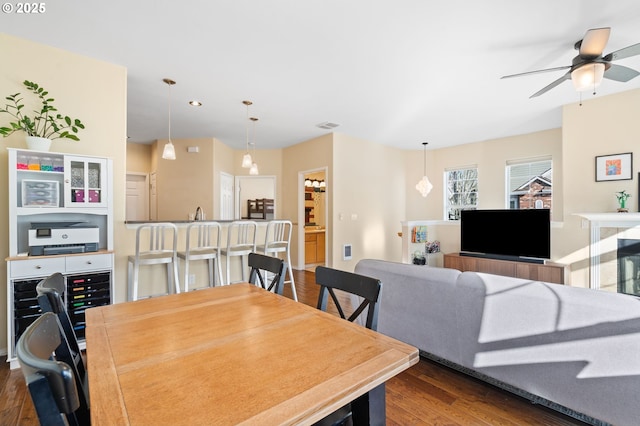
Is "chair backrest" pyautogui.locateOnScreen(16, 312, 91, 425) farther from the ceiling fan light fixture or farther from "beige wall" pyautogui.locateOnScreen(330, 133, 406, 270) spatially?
"beige wall" pyautogui.locateOnScreen(330, 133, 406, 270)

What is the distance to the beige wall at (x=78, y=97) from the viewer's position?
2.49 m

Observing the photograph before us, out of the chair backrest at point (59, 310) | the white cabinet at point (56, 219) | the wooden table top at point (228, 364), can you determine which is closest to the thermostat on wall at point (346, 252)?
the white cabinet at point (56, 219)

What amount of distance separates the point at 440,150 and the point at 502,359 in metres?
5.85

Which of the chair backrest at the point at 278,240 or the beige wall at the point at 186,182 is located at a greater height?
the beige wall at the point at 186,182

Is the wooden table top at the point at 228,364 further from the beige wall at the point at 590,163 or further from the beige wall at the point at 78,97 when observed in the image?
the beige wall at the point at 590,163

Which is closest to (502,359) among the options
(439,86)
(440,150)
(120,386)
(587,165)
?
(120,386)

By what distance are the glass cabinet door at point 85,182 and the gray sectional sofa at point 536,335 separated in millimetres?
2759

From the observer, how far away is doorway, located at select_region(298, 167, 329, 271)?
235 inches

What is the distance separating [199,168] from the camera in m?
5.58

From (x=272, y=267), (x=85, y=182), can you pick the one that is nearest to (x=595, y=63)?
(x=272, y=267)

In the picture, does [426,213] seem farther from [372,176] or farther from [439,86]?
[439,86]

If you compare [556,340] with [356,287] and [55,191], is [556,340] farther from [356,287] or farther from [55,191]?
[55,191]

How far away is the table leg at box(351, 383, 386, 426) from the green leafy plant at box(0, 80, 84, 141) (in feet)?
10.4

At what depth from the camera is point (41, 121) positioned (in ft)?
8.64
